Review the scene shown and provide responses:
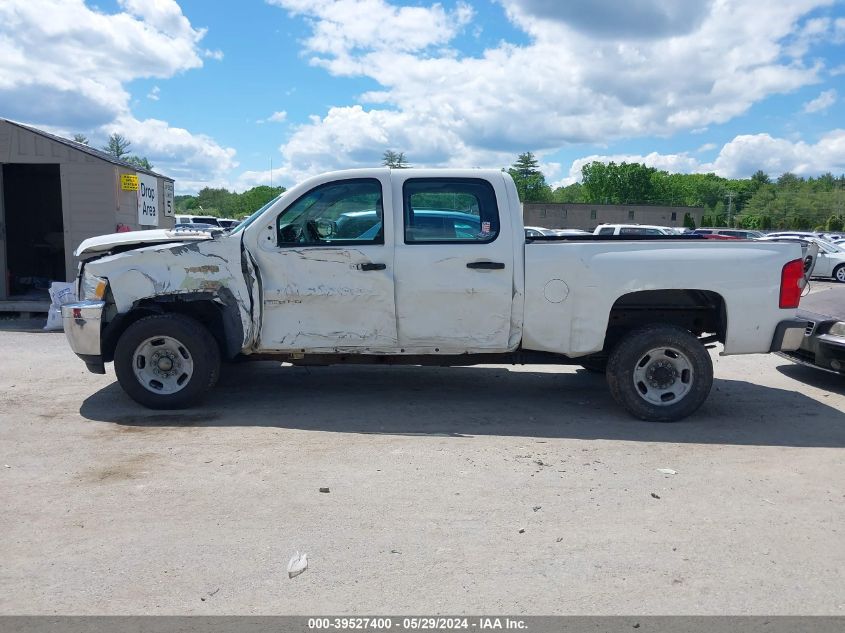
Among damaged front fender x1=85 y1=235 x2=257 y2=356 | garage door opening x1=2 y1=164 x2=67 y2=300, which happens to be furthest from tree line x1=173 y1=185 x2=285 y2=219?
damaged front fender x1=85 y1=235 x2=257 y2=356

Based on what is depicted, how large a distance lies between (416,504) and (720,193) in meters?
161

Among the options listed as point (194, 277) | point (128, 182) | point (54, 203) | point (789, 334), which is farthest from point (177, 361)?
point (54, 203)

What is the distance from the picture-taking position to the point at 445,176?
6.27 metres

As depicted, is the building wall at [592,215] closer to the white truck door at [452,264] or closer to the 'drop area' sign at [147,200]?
the 'drop area' sign at [147,200]

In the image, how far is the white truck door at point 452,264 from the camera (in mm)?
6062

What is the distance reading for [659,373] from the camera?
245 inches

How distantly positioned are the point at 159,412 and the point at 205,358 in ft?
2.14

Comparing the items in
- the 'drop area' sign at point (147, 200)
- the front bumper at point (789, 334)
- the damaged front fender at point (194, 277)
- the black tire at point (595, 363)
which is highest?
the 'drop area' sign at point (147, 200)

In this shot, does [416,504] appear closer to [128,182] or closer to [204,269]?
[204,269]

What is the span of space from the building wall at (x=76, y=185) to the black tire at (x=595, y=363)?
8462 mm

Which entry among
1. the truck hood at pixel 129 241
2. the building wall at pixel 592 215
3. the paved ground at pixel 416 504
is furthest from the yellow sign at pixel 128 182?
the building wall at pixel 592 215

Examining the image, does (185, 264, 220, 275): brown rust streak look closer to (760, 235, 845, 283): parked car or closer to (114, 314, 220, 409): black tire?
(114, 314, 220, 409): black tire

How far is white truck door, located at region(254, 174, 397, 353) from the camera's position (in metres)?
6.10

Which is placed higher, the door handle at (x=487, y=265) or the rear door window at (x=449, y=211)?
the rear door window at (x=449, y=211)
